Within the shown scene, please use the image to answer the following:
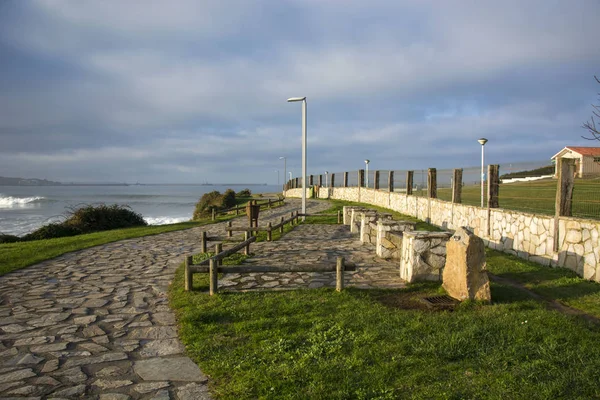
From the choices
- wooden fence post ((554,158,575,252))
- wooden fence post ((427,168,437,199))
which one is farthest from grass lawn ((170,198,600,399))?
wooden fence post ((427,168,437,199))

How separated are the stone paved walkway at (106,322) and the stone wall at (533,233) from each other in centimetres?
335

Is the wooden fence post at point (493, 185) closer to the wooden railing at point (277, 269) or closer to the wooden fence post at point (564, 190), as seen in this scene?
the wooden fence post at point (564, 190)

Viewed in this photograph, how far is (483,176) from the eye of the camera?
12.9 m

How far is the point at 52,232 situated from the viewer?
1909cm

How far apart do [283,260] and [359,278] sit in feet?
7.73

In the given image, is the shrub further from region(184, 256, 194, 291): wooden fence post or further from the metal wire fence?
region(184, 256, 194, 291): wooden fence post

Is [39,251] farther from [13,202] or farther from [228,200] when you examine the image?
[13,202]

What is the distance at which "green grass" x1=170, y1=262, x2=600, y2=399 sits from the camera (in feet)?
11.6

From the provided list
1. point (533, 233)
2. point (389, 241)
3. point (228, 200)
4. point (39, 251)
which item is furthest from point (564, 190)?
point (228, 200)

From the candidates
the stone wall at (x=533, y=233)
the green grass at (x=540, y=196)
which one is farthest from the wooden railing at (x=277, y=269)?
the green grass at (x=540, y=196)

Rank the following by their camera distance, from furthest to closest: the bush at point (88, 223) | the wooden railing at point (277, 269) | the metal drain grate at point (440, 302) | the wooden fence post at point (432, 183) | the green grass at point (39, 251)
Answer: the bush at point (88, 223) → the wooden fence post at point (432, 183) → the green grass at point (39, 251) → the wooden railing at point (277, 269) → the metal drain grate at point (440, 302)

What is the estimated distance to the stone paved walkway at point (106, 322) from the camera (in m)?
3.74

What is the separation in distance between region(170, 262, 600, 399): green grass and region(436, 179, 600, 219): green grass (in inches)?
136

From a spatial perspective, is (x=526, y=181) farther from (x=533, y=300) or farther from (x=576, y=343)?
(x=576, y=343)
